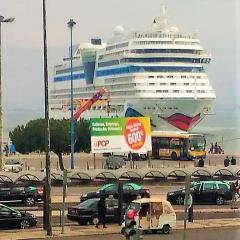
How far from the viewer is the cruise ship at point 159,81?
86856 millimetres

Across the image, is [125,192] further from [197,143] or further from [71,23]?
[197,143]

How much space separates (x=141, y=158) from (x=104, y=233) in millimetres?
40641

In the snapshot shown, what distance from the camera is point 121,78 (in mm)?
90438

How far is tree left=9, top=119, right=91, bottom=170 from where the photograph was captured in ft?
189

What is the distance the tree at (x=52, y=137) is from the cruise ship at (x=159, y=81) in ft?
77.4

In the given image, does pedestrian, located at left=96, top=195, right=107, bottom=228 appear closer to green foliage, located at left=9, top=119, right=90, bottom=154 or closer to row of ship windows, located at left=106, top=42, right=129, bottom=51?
green foliage, located at left=9, top=119, right=90, bottom=154

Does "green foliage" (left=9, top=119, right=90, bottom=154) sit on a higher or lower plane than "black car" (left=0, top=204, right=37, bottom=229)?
higher

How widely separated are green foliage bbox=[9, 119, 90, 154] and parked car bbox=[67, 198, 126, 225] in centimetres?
3550

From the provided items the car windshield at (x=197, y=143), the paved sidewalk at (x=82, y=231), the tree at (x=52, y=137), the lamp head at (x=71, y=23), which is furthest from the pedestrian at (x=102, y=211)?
the car windshield at (x=197, y=143)

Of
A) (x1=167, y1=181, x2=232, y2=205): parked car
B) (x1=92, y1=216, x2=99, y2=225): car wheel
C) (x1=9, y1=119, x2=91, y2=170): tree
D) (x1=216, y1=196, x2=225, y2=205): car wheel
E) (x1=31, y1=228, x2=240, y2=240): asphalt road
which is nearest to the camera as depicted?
(x1=31, y1=228, x2=240, y2=240): asphalt road

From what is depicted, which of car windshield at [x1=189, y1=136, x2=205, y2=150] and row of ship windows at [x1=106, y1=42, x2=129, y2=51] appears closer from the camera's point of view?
car windshield at [x1=189, y1=136, x2=205, y2=150]

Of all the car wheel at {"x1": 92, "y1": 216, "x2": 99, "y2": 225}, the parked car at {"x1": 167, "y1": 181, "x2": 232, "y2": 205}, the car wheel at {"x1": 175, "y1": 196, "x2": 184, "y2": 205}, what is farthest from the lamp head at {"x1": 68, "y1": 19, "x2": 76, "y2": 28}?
the car wheel at {"x1": 92, "y1": 216, "x2": 99, "y2": 225}

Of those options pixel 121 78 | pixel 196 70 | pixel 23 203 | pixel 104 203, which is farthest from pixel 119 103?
pixel 104 203

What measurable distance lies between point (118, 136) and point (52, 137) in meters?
21.8
